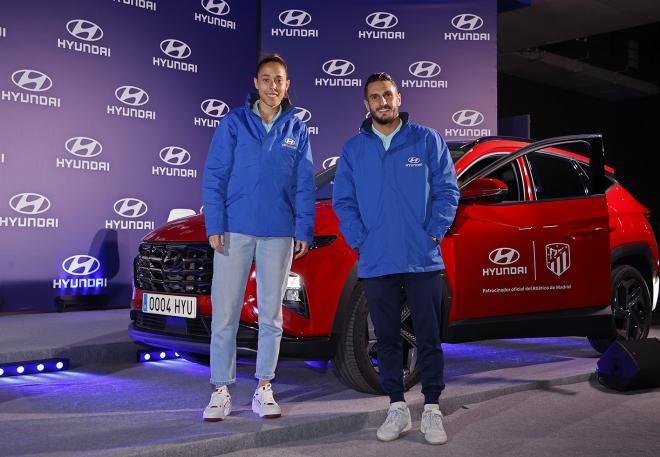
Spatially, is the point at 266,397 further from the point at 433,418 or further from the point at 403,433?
the point at 433,418

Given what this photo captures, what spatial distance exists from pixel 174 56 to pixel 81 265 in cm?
285

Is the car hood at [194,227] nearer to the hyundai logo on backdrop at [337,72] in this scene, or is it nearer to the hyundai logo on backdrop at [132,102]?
the hyundai logo on backdrop at [132,102]

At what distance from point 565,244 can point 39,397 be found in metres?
3.50

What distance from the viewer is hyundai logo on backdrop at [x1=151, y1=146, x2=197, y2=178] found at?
948 cm

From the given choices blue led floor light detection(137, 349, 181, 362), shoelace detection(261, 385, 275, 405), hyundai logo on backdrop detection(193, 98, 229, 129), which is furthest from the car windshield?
hyundai logo on backdrop detection(193, 98, 229, 129)

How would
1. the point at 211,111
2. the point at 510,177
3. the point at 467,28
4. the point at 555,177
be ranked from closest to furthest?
the point at 510,177 < the point at 555,177 < the point at 211,111 < the point at 467,28

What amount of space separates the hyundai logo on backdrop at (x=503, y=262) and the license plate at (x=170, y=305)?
1810 mm

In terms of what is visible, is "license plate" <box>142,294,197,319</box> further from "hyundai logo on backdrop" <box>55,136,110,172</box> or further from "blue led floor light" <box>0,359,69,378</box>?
"hyundai logo on backdrop" <box>55,136,110,172</box>

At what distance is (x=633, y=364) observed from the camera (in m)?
4.97

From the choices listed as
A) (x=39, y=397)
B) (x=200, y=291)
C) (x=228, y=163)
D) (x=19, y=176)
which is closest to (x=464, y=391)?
(x=200, y=291)

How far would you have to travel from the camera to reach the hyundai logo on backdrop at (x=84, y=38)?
28.5 feet

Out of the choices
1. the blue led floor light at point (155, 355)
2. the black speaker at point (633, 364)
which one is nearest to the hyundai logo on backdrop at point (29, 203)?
the blue led floor light at point (155, 355)

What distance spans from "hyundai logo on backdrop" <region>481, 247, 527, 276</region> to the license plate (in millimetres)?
1810

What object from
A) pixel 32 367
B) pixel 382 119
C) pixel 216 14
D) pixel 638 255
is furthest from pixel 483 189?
pixel 216 14
